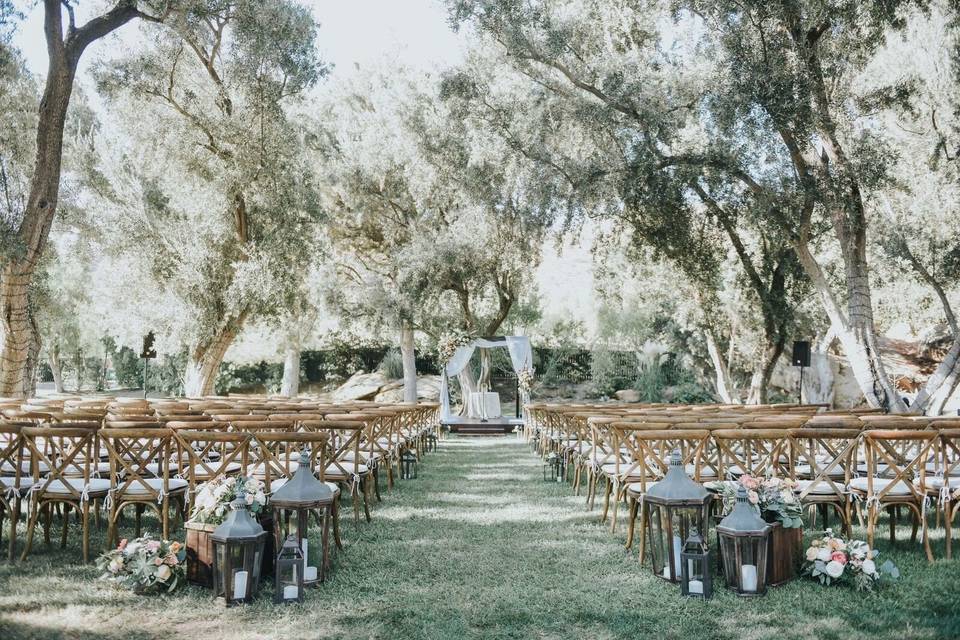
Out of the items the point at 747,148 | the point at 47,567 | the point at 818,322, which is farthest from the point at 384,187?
the point at 47,567

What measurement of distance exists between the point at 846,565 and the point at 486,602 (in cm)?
223

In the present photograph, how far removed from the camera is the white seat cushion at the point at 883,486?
480 cm

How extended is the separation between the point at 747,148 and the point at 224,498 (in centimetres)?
967

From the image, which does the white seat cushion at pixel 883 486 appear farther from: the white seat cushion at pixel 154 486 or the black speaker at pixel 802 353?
the black speaker at pixel 802 353

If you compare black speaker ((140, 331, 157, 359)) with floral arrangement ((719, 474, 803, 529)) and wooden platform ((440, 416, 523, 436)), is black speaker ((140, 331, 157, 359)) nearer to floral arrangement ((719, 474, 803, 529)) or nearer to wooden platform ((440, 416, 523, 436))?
wooden platform ((440, 416, 523, 436))

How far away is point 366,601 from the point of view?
3.96 metres

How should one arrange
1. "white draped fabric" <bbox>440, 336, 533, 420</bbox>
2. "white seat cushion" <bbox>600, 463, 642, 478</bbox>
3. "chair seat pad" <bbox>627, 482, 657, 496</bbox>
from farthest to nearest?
"white draped fabric" <bbox>440, 336, 533, 420</bbox> < "white seat cushion" <bbox>600, 463, 642, 478</bbox> < "chair seat pad" <bbox>627, 482, 657, 496</bbox>

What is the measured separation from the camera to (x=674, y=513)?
434 cm

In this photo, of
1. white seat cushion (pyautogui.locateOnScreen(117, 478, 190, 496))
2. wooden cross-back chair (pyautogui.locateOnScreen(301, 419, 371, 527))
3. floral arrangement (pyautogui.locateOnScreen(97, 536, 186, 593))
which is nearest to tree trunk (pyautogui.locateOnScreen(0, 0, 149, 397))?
white seat cushion (pyautogui.locateOnScreen(117, 478, 190, 496))

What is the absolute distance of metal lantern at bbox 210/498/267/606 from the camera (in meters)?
3.80

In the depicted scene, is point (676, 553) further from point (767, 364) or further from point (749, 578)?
point (767, 364)

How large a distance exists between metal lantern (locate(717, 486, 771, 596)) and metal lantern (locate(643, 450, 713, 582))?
0.19 metres

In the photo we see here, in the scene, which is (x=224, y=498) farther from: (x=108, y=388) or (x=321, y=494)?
(x=108, y=388)

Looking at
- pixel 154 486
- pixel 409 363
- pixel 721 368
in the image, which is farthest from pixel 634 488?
pixel 409 363
